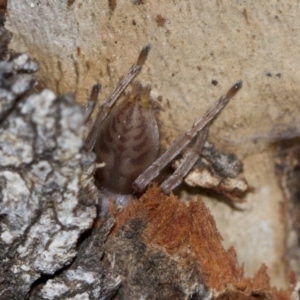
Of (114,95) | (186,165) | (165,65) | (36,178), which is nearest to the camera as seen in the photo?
(36,178)

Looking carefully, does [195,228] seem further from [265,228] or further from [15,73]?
[15,73]

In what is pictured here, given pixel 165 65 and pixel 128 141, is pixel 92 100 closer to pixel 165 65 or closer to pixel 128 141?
pixel 128 141

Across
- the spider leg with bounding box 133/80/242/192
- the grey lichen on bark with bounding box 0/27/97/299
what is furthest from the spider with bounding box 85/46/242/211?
the grey lichen on bark with bounding box 0/27/97/299

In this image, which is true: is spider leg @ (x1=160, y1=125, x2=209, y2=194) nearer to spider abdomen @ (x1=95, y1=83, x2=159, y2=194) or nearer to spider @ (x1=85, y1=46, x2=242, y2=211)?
spider @ (x1=85, y1=46, x2=242, y2=211)

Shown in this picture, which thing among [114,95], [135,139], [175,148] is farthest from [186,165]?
[114,95]

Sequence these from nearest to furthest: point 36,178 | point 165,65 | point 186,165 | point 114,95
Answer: point 36,178, point 165,65, point 114,95, point 186,165

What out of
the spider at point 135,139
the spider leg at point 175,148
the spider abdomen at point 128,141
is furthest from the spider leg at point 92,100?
the spider leg at point 175,148
